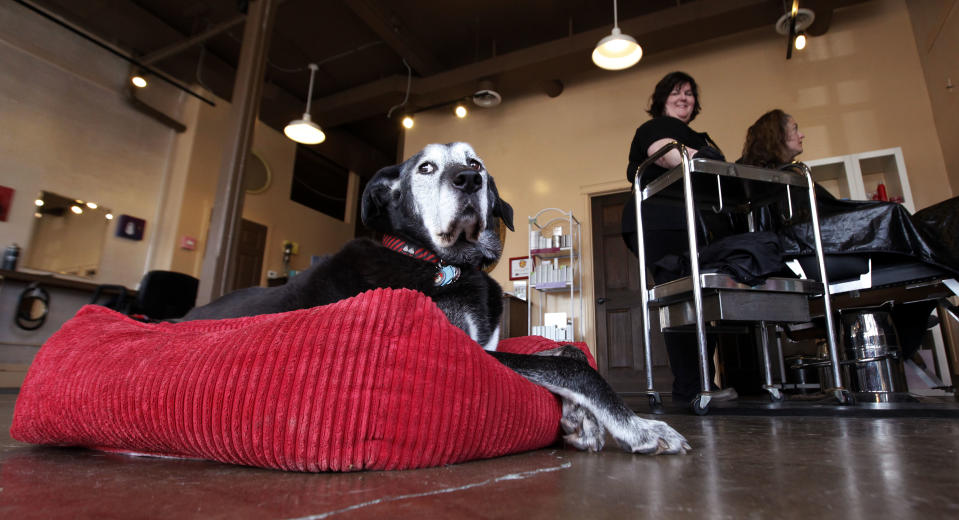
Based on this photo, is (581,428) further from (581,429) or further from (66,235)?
(66,235)

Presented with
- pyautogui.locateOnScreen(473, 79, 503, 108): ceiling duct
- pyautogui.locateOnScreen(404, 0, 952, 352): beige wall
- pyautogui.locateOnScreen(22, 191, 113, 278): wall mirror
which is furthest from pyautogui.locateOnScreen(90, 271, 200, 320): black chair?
pyautogui.locateOnScreen(473, 79, 503, 108): ceiling duct

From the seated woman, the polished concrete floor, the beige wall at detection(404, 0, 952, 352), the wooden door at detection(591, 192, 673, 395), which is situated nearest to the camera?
the polished concrete floor

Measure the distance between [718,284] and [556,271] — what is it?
11.2 feet

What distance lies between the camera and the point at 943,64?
→ 155 inches

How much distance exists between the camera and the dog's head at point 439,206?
4.44ft

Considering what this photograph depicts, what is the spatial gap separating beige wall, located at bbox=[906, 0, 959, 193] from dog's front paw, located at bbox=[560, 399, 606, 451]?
4766mm

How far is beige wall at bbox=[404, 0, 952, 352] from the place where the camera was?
4418mm

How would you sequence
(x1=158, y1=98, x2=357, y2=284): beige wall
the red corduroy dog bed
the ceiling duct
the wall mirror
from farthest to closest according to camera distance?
1. (x1=158, y1=98, x2=357, y2=284): beige wall
2. the ceiling duct
3. the wall mirror
4. the red corduroy dog bed

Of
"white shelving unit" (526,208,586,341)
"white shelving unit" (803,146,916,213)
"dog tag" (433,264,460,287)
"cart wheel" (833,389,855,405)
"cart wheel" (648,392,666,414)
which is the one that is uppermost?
"white shelving unit" (803,146,916,213)

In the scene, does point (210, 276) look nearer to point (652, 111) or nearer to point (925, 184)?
point (652, 111)

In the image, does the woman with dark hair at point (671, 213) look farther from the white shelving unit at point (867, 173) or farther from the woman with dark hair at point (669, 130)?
the white shelving unit at point (867, 173)

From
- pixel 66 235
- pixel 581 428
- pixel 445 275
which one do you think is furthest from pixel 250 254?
pixel 581 428

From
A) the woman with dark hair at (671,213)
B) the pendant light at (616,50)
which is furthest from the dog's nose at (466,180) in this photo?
the pendant light at (616,50)

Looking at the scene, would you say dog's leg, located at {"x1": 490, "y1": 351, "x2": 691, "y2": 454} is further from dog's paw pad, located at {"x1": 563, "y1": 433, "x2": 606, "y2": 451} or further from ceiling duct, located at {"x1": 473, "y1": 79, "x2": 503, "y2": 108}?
ceiling duct, located at {"x1": 473, "y1": 79, "x2": 503, "y2": 108}
